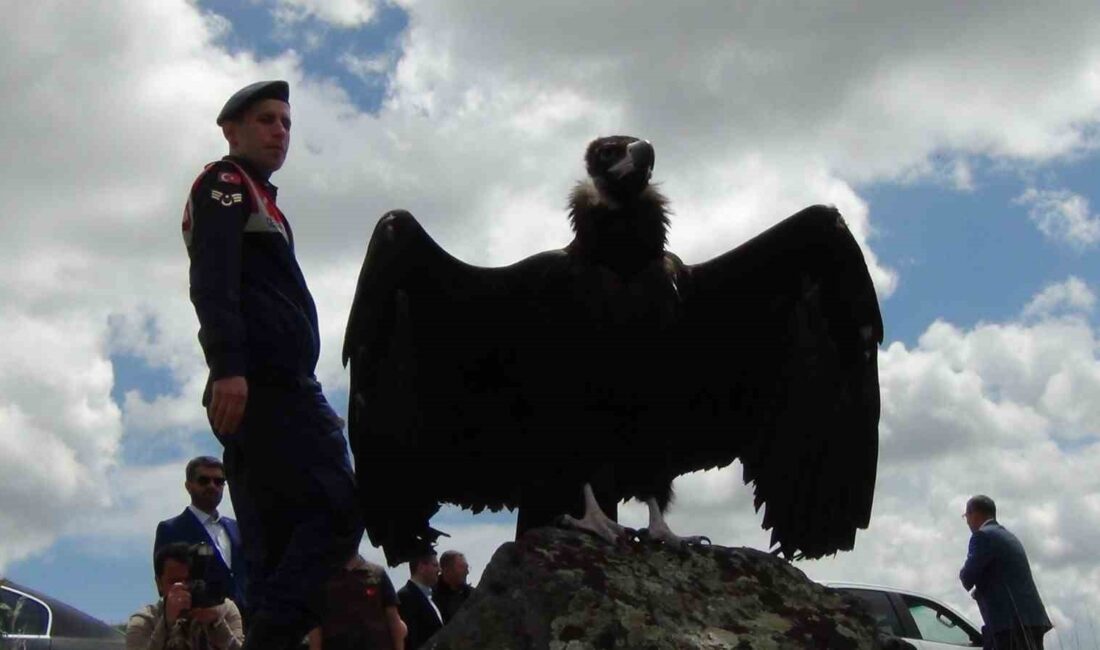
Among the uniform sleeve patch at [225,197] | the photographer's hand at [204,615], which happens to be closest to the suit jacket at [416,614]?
the photographer's hand at [204,615]

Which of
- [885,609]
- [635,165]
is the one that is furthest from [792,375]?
[885,609]

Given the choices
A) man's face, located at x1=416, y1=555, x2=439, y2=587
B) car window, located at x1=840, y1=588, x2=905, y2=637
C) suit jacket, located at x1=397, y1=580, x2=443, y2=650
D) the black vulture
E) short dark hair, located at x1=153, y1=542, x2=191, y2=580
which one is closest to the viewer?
the black vulture

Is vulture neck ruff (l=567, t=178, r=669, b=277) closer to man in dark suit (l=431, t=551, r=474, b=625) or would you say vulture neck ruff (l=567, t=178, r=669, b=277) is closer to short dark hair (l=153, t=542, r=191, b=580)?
short dark hair (l=153, t=542, r=191, b=580)

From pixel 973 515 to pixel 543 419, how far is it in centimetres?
506

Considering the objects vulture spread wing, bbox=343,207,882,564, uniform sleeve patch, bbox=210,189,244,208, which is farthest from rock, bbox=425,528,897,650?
uniform sleeve patch, bbox=210,189,244,208

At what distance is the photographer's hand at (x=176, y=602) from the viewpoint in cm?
538

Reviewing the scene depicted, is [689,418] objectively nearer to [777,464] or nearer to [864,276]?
[777,464]

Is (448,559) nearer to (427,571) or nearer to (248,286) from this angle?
(427,571)

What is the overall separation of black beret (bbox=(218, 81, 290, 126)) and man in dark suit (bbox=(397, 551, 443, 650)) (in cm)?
420

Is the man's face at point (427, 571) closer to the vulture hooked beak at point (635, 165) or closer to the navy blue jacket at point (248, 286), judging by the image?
the vulture hooked beak at point (635, 165)

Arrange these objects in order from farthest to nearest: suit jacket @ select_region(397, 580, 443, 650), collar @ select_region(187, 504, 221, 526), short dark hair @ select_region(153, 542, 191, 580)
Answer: suit jacket @ select_region(397, 580, 443, 650) → collar @ select_region(187, 504, 221, 526) → short dark hair @ select_region(153, 542, 191, 580)

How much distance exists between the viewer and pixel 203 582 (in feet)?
17.9

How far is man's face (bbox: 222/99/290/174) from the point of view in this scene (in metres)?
4.14

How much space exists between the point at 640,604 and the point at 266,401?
1.24 meters
